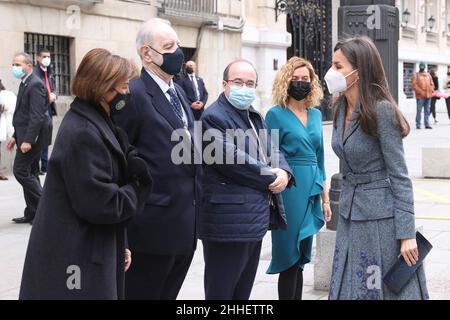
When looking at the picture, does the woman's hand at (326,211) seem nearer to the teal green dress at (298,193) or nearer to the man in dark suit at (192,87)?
the teal green dress at (298,193)

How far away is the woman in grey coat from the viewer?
13.5 ft

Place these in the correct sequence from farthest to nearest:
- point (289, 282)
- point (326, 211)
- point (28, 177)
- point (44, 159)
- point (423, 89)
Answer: point (423, 89), point (44, 159), point (28, 177), point (326, 211), point (289, 282)

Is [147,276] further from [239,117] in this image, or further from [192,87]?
[192,87]

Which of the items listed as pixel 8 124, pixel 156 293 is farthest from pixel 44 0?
pixel 156 293

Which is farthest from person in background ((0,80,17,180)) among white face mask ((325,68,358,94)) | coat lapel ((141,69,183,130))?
white face mask ((325,68,358,94))

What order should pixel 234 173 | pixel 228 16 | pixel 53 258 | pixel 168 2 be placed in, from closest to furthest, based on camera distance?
pixel 53 258, pixel 234 173, pixel 168 2, pixel 228 16

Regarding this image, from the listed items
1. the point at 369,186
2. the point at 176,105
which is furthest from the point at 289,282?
the point at 176,105

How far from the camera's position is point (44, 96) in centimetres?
971

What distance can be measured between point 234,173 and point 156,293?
866mm

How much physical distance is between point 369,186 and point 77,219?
1.58 metres

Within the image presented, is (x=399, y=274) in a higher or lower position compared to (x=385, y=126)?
lower

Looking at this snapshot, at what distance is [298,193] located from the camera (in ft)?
18.8

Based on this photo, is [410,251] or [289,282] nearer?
[410,251]

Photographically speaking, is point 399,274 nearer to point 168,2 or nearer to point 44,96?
point 44,96
